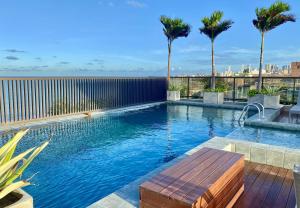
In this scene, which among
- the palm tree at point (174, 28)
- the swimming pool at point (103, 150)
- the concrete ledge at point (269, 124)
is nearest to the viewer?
the swimming pool at point (103, 150)

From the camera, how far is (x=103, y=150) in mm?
5070

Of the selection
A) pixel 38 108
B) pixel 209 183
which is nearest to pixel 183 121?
pixel 38 108

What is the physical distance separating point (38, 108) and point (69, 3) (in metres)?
8.71

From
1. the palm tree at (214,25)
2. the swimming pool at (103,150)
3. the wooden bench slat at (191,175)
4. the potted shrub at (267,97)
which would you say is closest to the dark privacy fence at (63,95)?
the swimming pool at (103,150)

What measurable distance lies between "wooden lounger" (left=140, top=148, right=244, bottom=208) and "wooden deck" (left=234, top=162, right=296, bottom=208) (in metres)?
0.17

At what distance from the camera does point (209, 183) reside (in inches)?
78.5

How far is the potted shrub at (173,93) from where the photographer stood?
43.8 ft

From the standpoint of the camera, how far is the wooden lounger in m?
1.84

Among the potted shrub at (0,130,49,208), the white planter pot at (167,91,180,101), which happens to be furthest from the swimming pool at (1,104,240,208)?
the white planter pot at (167,91,180,101)

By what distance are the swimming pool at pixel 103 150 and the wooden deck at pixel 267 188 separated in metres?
1.65

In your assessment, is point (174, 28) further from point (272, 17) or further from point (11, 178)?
point (11, 178)

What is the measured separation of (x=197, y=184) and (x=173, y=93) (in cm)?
1152

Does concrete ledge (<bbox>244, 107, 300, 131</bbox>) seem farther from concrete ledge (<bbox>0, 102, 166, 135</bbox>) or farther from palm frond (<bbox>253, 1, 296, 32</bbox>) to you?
concrete ledge (<bbox>0, 102, 166, 135</bbox>)

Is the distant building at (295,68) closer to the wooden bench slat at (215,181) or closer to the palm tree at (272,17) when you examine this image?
the palm tree at (272,17)
